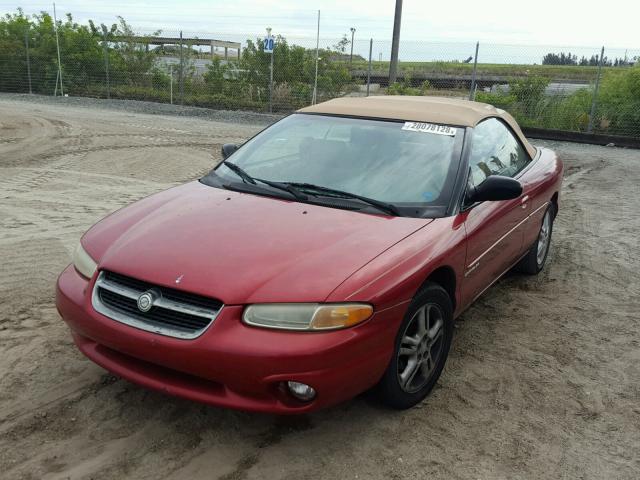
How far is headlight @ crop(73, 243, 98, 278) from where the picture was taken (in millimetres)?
3085

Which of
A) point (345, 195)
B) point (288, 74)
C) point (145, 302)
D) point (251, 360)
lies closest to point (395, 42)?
point (288, 74)

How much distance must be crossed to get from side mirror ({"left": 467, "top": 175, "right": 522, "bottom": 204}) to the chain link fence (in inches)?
538

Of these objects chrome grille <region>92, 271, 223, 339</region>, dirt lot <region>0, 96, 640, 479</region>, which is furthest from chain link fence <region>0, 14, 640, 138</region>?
chrome grille <region>92, 271, 223, 339</region>

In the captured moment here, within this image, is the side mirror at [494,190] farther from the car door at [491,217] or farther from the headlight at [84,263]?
the headlight at [84,263]

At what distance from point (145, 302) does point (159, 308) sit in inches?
2.8

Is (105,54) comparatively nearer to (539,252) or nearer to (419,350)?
(539,252)

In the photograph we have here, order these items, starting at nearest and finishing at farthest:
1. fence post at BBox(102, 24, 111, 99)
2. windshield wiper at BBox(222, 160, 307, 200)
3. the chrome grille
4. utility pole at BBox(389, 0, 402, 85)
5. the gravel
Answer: the chrome grille → windshield wiper at BBox(222, 160, 307, 200) → the gravel → utility pole at BBox(389, 0, 402, 85) → fence post at BBox(102, 24, 111, 99)

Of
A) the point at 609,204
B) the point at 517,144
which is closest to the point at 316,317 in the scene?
the point at 517,144

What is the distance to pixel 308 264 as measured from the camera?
285 cm

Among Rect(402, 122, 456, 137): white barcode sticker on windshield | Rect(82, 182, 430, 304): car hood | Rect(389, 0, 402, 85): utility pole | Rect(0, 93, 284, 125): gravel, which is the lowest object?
Rect(0, 93, 284, 125): gravel

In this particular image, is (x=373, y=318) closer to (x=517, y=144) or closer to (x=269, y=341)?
(x=269, y=341)

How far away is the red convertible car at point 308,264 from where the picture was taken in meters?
2.64

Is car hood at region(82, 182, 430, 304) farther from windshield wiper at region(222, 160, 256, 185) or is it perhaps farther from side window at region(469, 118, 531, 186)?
side window at region(469, 118, 531, 186)

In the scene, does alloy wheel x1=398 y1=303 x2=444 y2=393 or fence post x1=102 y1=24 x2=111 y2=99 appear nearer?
alloy wheel x1=398 y1=303 x2=444 y2=393
